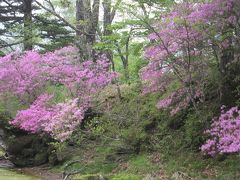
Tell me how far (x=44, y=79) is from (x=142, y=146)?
5.12 metres

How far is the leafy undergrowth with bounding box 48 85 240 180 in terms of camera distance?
10914mm

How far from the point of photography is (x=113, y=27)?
14438mm

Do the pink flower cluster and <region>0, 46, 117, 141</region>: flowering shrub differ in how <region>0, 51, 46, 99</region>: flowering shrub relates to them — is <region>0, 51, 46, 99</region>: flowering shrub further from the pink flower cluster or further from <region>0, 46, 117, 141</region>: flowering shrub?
the pink flower cluster

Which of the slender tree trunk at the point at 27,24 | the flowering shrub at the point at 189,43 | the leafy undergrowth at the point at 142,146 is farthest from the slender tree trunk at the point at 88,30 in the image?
the flowering shrub at the point at 189,43

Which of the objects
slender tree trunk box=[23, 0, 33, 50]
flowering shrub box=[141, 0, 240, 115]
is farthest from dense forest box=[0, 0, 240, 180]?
slender tree trunk box=[23, 0, 33, 50]

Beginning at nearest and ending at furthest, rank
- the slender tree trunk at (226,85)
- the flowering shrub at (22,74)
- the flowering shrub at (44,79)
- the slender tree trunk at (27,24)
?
the slender tree trunk at (226,85) < the flowering shrub at (44,79) < the flowering shrub at (22,74) < the slender tree trunk at (27,24)

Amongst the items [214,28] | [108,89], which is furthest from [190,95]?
[108,89]

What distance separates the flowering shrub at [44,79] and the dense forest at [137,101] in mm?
40

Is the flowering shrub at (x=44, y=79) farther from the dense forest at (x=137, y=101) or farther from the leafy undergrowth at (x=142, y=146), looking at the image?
the leafy undergrowth at (x=142, y=146)

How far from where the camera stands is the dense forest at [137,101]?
1020 cm

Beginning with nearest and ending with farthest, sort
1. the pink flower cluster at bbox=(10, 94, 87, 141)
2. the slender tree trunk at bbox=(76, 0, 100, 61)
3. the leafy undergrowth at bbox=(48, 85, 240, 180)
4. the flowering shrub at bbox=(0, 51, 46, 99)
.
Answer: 1. the leafy undergrowth at bbox=(48, 85, 240, 180)
2. the pink flower cluster at bbox=(10, 94, 87, 141)
3. the flowering shrub at bbox=(0, 51, 46, 99)
4. the slender tree trunk at bbox=(76, 0, 100, 61)

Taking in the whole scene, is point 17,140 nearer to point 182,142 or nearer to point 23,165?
point 23,165

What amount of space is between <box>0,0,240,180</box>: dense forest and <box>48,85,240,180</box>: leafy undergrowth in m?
0.04

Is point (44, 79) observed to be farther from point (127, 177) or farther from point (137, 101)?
point (127, 177)
